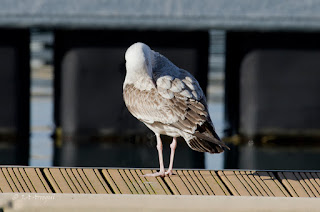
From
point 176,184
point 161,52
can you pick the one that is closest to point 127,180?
point 176,184

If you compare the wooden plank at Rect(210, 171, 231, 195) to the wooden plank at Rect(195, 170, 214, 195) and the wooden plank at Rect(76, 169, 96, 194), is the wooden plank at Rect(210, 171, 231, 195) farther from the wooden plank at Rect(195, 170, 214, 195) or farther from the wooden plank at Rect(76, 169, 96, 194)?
the wooden plank at Rect(76, 169, 96, 194)

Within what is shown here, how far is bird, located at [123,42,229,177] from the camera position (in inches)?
314

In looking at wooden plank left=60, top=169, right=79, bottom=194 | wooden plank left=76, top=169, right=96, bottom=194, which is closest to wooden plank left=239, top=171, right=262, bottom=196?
wooden plank left=76, top=169, right=96, bottom=194

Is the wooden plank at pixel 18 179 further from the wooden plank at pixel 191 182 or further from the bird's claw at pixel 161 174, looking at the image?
the wooden plank at pixel 191 182

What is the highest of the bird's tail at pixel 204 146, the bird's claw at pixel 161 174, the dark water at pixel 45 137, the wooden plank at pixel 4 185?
the bird's tail at pixel 204 146

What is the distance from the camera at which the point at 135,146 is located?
12516mm

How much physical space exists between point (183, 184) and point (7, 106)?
17.2ft

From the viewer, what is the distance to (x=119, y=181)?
8.09 m

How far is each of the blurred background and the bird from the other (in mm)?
3837

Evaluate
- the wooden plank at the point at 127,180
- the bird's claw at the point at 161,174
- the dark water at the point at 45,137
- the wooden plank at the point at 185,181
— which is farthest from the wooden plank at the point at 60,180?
the dark water at the point at 45,137

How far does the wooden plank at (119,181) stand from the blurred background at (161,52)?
3.86 meters

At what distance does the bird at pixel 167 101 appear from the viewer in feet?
26.1

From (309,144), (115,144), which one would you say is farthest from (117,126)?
(309,144)

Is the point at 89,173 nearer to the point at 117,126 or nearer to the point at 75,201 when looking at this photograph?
the point at 75,201
